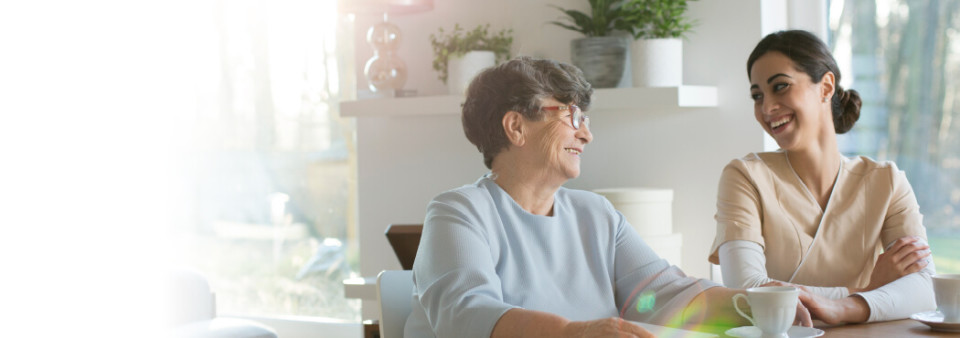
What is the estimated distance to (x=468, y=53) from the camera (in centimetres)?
355

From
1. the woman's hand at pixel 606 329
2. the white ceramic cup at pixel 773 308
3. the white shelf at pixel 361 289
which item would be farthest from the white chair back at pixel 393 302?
the white shelf at pixel 361 289

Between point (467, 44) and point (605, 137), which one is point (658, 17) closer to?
point (605, 137)

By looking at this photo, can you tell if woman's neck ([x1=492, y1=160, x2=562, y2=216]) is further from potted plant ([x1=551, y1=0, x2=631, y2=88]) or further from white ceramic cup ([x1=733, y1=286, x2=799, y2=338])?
potted plant ([x1=551, y1=0, x2=631, y2=88])

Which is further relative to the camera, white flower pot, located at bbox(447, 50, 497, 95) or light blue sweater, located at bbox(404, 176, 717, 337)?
white flower pot, located at bbox(447, 50, 497, 95)

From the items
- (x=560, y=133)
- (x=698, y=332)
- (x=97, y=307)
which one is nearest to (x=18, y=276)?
(x=97, y=307)

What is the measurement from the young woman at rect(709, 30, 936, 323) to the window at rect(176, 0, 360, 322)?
2.72 m

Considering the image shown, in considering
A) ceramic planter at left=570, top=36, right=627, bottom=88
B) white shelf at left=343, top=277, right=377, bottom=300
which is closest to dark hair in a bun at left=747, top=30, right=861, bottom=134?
ceramic planter at left=570, top=36, right=627, bottom=88

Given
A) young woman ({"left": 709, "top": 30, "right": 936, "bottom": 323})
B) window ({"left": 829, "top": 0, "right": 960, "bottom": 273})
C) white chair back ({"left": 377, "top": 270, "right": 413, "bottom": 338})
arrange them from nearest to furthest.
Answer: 1. white chair back ({"left": 377, "top": 270, "right": 413, "bottom": 338})
2. young woman ({"left": 709, "top": 30, "right": 936, "bottom": 323})
3. window ({"left": 829, "top": 0, "right": 960, "bottom": 273})

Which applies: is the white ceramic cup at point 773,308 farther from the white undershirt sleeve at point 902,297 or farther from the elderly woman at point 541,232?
the white undershirt sleeve at point 902,297

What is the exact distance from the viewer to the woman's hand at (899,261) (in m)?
1.90

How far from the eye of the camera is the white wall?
3266 millimetres

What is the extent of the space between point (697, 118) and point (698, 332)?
189 centimetres

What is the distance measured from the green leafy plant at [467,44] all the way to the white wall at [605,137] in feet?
0.16

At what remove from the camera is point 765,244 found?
6.94 feet
